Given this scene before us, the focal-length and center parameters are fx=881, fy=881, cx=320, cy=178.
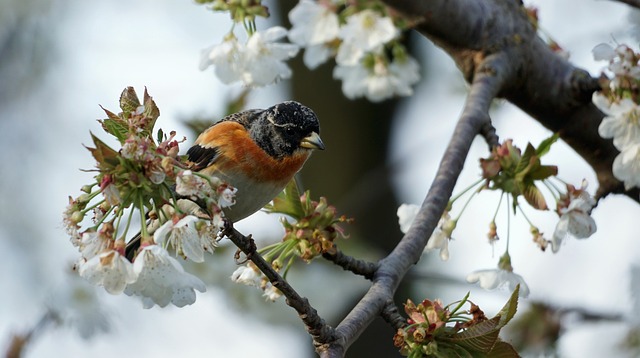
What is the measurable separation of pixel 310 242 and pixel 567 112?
155 centimetres

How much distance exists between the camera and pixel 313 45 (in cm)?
441

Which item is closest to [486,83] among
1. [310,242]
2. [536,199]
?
[536,199]

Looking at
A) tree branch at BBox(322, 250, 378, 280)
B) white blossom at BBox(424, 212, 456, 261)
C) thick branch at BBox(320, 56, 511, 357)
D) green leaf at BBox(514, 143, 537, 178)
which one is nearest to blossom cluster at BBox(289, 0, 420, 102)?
thick branch at BBox(320, 56, 511, 357)

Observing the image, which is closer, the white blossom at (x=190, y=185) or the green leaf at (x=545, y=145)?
the white blossom at (x=190, y=185)

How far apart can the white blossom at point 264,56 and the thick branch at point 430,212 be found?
2.67ft

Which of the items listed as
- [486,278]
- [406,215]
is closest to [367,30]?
[406,215]

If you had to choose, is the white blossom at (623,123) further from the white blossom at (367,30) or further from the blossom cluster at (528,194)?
the white blossom at (367,30)

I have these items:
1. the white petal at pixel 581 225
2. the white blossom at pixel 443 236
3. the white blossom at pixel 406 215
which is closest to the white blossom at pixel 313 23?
the white blossom at pixel 406 215

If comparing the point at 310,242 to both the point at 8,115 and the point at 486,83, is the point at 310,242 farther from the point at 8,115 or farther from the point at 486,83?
the point at 8,115

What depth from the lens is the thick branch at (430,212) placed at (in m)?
2.52

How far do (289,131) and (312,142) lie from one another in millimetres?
124

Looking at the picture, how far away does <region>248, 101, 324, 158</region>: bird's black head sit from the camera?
3992 millimetres

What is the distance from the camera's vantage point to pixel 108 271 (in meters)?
2.15

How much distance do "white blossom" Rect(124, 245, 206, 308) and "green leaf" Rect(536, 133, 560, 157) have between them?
1.46 meters
